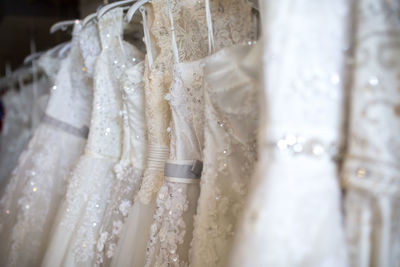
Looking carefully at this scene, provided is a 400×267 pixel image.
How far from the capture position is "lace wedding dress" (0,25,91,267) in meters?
0.94

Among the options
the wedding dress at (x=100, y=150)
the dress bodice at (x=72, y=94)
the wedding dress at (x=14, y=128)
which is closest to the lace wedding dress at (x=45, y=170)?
the dress bodice at (x=72, y=94)

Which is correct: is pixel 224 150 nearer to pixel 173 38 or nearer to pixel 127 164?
pixel 173 38

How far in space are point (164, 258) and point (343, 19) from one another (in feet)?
1.59

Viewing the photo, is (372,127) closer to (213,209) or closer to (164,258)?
(213,209)

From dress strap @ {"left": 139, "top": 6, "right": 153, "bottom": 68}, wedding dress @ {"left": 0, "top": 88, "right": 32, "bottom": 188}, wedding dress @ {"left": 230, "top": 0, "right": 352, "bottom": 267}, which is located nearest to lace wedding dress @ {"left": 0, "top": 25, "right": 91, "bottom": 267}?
dress strap @ {"left": 139, "top": 6, "right": 153, "bottom": 68}

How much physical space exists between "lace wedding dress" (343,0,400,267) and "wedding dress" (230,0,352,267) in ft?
0.06

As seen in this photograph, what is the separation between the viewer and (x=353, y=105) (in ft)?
1.11

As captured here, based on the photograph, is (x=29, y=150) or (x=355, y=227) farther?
(x=29, y=150)

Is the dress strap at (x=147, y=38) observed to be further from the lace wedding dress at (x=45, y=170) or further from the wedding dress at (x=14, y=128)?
the wedding dress at (x=14, y=128)

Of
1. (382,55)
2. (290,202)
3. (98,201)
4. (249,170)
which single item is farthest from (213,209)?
(98,201)

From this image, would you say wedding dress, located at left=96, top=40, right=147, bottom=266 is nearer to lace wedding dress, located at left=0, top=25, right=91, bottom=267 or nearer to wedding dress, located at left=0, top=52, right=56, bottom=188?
lace wedding dress, located at left=0, top=25, right=91, bottom=267

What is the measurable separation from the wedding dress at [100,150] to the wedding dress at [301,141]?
0.61 m

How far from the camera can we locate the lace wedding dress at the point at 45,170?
0.94 metres

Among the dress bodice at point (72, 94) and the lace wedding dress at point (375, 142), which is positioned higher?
the dress bodice at point (72, 94)
